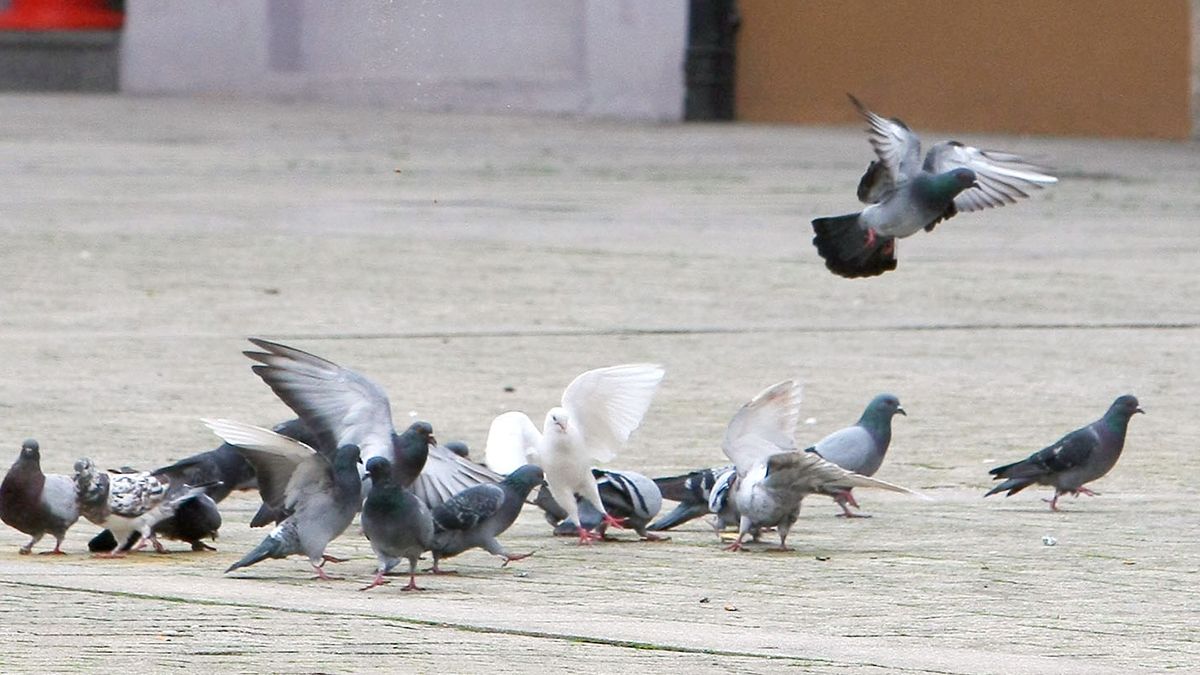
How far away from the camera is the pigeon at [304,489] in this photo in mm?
5777

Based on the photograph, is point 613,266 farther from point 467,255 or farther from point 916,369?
point 916,369

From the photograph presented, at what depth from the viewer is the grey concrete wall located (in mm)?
23375

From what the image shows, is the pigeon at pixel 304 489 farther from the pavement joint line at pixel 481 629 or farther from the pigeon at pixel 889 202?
the pigeon at pixel 889 202

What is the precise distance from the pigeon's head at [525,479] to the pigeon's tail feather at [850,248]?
48.4 inches

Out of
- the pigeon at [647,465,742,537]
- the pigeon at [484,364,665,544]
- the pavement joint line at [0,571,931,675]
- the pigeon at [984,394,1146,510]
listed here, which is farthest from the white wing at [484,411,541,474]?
the pigeon at [984,394,1146,510]

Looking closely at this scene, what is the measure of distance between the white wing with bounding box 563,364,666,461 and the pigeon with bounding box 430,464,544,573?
0.59 m

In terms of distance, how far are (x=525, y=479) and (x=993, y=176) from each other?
2.08 meters

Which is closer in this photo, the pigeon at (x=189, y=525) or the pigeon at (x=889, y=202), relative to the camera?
the pigeon at (x=189, y=525)

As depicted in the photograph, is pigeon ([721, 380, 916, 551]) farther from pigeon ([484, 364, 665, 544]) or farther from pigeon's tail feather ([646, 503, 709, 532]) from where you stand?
pigeon ([484, 364, 665, 544])

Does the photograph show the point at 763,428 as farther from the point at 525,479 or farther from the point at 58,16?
the point at 58,16

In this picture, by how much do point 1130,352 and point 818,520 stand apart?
3.35 meters

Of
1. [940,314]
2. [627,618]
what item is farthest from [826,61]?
[627,618]

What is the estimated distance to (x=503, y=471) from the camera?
6.59 m

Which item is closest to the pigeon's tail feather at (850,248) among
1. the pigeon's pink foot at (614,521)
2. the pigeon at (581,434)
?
the pigeon at (581,434)
